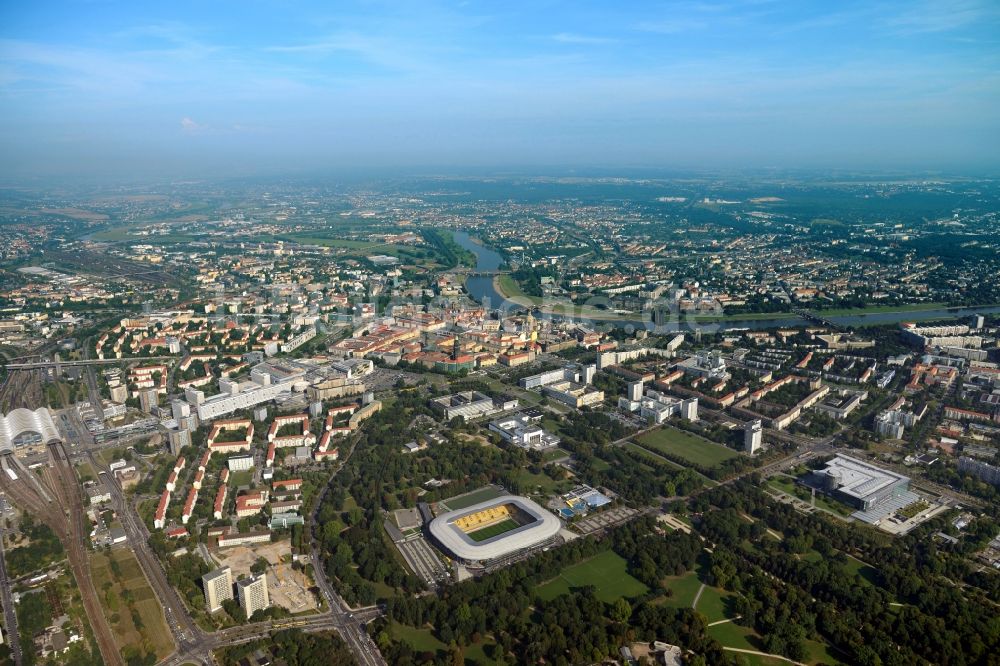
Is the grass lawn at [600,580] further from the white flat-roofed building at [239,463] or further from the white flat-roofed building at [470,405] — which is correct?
the white flat-roofed building at [239,463]

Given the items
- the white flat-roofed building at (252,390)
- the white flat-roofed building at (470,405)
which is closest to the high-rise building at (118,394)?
the white flat-roofed building at (252,390)

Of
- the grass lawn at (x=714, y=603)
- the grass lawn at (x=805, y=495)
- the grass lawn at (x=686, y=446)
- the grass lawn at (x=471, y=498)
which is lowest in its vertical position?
the grass lawn at (x=714, y=603)

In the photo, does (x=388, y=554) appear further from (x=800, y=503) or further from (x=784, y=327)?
(x=784, y=327)

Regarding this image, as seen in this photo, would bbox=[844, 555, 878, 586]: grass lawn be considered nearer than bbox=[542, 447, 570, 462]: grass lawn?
Yes

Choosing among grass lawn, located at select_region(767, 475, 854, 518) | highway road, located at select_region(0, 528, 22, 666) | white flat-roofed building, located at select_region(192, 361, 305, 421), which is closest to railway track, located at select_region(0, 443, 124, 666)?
highway road, located at select_region(0, 528, 22, 666)

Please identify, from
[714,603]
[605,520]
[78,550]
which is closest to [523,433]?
[605,520]

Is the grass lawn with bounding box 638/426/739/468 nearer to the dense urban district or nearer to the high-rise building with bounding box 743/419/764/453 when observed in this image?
the dense urban district
